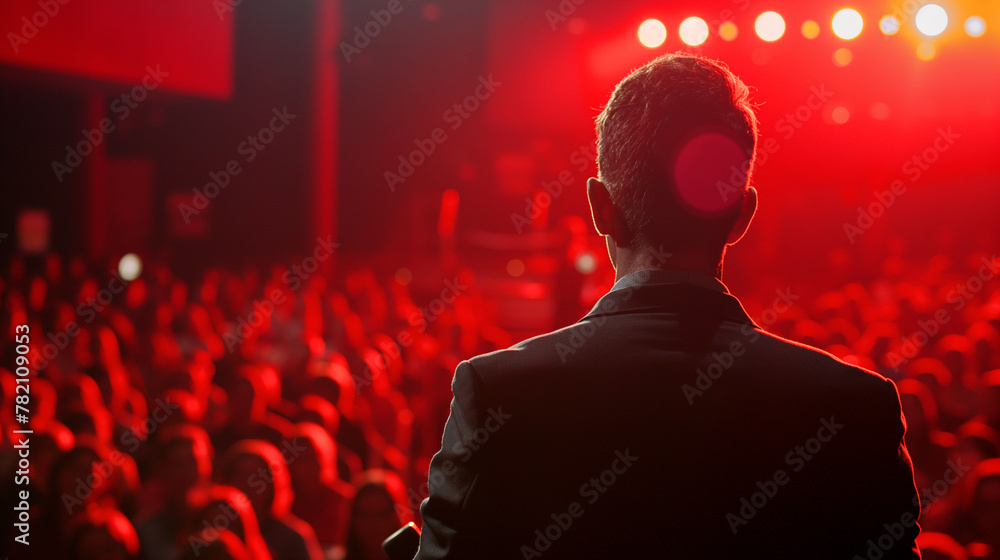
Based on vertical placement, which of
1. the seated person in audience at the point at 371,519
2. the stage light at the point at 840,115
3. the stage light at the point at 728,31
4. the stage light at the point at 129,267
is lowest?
the seated person in audience at the point at 371,519

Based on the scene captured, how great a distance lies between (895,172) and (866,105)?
162 inches

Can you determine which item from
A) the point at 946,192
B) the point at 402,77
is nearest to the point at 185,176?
the point at 402,77

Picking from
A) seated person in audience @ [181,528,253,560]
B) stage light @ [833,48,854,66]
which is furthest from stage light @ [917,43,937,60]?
seated person in audience @ [181,528,253,560]

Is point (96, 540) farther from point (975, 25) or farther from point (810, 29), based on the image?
point (975, 25)

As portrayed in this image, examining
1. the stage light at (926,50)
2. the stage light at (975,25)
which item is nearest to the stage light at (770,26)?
the stage light at (926,50)

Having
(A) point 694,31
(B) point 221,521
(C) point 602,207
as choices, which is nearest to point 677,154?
(C) point 602,207

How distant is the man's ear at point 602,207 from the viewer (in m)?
1.14

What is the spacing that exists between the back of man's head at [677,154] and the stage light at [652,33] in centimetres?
990

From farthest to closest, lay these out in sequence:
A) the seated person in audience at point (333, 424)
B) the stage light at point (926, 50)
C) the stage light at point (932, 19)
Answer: the stage light at point (926, 50) < the stage light at point (932, 19) < the seated person in audience at point (333, 424)

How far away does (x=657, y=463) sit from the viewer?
987 mm

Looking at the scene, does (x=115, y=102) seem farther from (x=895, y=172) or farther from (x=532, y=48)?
(x=895, y=172)

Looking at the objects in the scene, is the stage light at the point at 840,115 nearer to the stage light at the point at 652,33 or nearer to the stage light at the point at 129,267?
the stage light at the point at 652,33

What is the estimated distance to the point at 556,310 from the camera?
8.77 metres

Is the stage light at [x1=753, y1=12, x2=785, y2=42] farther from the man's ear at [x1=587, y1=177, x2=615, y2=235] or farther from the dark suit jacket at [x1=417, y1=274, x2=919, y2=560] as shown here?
the dark suit jacket at [x1=417, y1=274, x2=919, y2=560]
